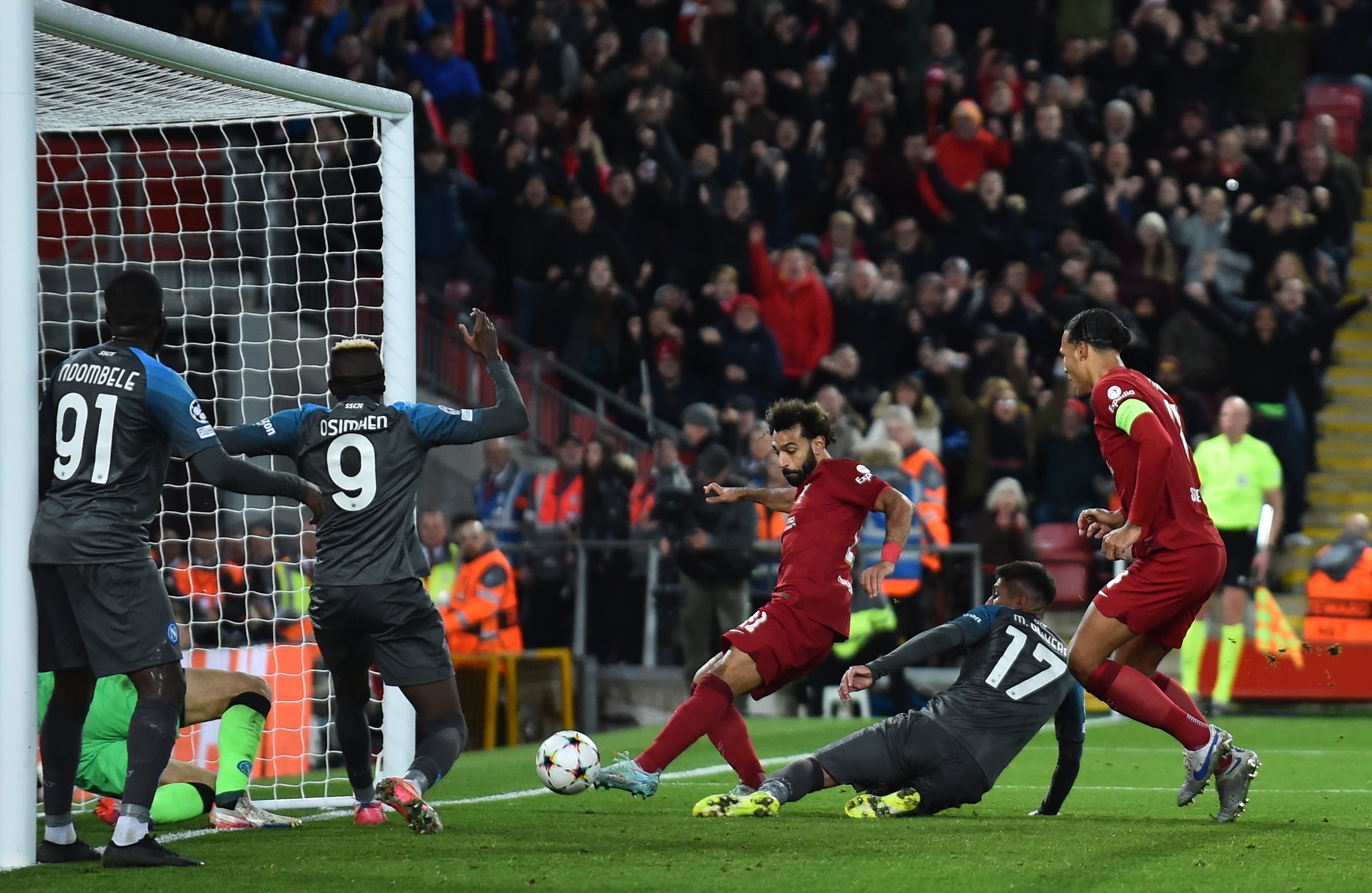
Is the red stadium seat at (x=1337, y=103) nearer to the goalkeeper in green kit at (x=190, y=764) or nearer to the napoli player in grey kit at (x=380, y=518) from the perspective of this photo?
the napoli player in grey kit at (x=380, y=518)

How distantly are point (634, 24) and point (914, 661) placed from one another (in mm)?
13058

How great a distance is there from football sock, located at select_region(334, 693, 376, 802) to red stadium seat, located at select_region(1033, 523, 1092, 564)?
293 inches

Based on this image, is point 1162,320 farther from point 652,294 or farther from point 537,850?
point 537,850

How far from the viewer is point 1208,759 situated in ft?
20.7

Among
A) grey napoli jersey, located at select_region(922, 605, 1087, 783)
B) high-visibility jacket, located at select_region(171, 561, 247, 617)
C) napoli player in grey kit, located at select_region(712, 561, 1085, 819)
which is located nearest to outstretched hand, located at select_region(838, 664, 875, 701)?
napoli player in grey kit, located at select_region(712, 561, 1085, 819)

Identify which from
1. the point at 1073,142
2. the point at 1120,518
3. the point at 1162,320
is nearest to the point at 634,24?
the point at 1073,142

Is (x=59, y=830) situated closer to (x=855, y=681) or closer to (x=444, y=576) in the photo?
(x=855, y=681)

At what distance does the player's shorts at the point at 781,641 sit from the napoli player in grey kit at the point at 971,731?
0.37 m

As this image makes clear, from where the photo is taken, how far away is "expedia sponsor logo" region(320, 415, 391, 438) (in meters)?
6.23

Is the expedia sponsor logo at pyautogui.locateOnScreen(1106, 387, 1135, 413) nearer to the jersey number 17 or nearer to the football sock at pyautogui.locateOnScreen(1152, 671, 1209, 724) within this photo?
the jersey number 17

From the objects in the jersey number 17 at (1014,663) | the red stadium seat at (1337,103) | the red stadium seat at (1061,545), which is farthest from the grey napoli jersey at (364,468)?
the red stadium seat at (1337,103)

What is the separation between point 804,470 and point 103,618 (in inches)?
108

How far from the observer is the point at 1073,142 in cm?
1488

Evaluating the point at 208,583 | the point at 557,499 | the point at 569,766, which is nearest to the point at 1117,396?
the point at 569,766
